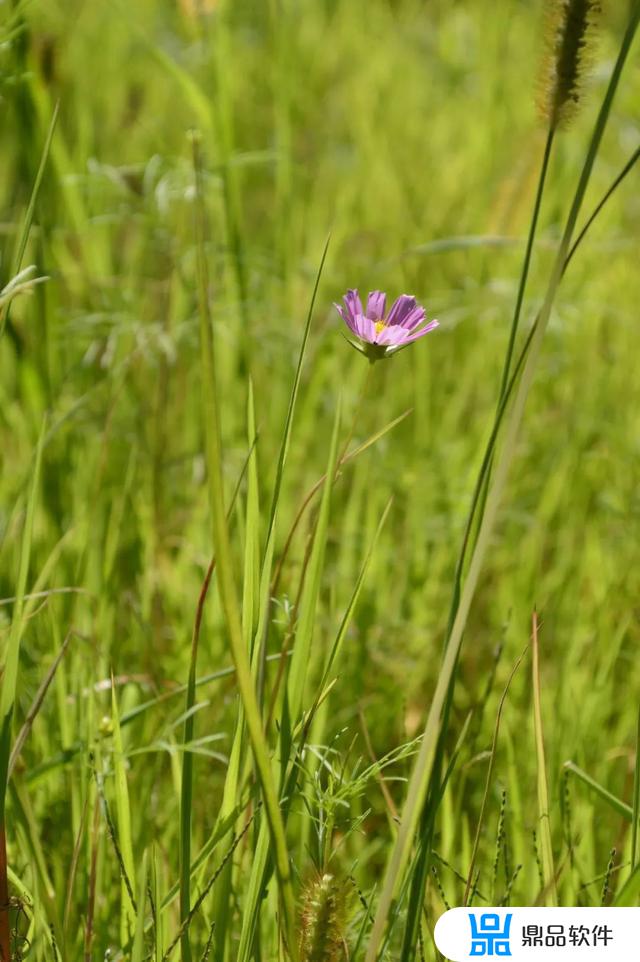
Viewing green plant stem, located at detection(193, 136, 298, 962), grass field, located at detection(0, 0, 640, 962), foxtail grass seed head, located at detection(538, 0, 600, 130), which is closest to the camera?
green plant stem, located at detection(193, 136, 298, 962)

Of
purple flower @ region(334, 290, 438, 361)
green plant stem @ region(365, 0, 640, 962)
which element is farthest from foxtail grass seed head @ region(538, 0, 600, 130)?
purple flower @ region(334, 290, 438, 361)

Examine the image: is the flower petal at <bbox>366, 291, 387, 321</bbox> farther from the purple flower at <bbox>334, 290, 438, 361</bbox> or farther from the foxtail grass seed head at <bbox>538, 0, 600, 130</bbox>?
the foxtail grass seed head at <bbox>538, 0, 600, 130</bbox>

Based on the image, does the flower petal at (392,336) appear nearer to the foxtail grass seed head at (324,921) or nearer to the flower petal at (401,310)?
the flower petal at (401,310)

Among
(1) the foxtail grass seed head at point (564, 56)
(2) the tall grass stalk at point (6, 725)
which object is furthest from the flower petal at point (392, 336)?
(2) the tall grass stalk at point (6, 725)

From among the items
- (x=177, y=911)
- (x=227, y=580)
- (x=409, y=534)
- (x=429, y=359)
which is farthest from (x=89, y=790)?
(x=429, y=359)

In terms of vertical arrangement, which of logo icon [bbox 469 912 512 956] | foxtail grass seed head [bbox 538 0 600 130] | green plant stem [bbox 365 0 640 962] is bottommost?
logo icon [bbox 469 912 512 956]

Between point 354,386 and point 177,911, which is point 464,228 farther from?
point 177,911
